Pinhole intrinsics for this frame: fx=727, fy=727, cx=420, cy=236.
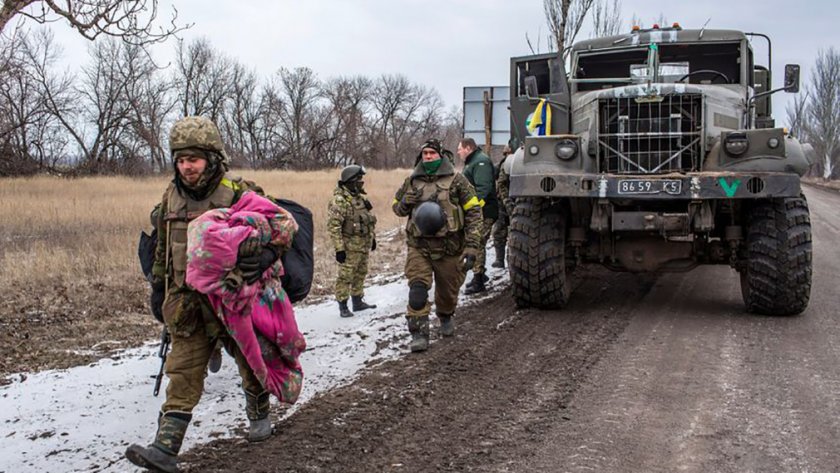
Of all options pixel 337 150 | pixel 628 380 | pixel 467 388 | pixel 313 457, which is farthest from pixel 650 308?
pixel 337 150

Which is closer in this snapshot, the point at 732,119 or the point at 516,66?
the point at 732,119

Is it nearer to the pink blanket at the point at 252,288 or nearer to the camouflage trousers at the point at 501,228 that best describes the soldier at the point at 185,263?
the pink blanket at the point at 252,288

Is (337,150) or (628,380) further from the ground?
(337,150)

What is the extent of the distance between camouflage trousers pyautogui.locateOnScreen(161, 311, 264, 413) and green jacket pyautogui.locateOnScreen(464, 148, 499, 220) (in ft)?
15.5

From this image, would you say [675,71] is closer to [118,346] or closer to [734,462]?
[734,462]

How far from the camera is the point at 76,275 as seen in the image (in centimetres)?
848

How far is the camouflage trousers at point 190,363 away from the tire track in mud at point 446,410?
32 cm

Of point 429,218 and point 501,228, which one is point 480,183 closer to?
point 501,228

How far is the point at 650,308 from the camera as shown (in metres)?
7.13

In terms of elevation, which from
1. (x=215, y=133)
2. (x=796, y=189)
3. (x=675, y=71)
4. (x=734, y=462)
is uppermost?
(x=675, y=71)

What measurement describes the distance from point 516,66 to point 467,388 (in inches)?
206

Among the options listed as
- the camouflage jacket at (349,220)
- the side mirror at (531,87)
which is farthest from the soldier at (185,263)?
the side mirror at (531,87)

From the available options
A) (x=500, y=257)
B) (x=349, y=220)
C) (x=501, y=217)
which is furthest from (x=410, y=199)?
(x=500, y=257)

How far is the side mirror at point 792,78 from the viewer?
25.0ft
